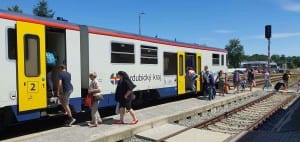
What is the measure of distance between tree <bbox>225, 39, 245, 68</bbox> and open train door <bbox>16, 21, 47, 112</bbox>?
341 ft

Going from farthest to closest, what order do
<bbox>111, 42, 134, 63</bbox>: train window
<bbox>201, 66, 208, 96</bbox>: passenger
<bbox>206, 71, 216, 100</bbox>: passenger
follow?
1. <bbox>201, 66, 208, 96</bbox>: passenger
2. <bbox>206, 71, 216, 100</bbox>: passenger
3. <bbox>111, 42, 134, 63</bbox>: train window

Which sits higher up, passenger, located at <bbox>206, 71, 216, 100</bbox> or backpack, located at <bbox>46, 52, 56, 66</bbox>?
backpack, located at <bbox>46, 52, 56, 66</bbox>

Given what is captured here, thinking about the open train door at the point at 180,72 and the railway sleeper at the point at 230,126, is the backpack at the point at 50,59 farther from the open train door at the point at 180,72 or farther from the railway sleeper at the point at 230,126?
the open train door at the point at 180,72

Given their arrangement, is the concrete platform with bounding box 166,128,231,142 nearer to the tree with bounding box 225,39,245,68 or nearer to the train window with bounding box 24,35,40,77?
the train window with bounding box 24,35,40,77

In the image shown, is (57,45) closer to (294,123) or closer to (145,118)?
(145,118)

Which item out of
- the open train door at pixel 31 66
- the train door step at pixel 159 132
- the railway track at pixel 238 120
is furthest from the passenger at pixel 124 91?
the open train door at pixel 31 66

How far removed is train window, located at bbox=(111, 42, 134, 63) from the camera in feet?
42.9

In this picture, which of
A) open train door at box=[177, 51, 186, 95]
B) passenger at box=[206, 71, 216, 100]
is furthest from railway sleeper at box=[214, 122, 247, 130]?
passenger at box=[206, 71, 216, 100]

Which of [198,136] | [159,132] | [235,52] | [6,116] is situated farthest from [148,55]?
[235,52]

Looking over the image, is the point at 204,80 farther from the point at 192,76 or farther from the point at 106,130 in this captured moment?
the point at 106,130

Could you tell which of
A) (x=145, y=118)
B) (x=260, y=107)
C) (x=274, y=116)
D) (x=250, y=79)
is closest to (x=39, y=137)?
(x=145, y=118)

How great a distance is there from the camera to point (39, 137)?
8945 millimetres

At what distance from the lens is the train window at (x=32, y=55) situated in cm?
929

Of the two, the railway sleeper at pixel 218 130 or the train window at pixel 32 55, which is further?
the railway sleeper at pixel 218 130
